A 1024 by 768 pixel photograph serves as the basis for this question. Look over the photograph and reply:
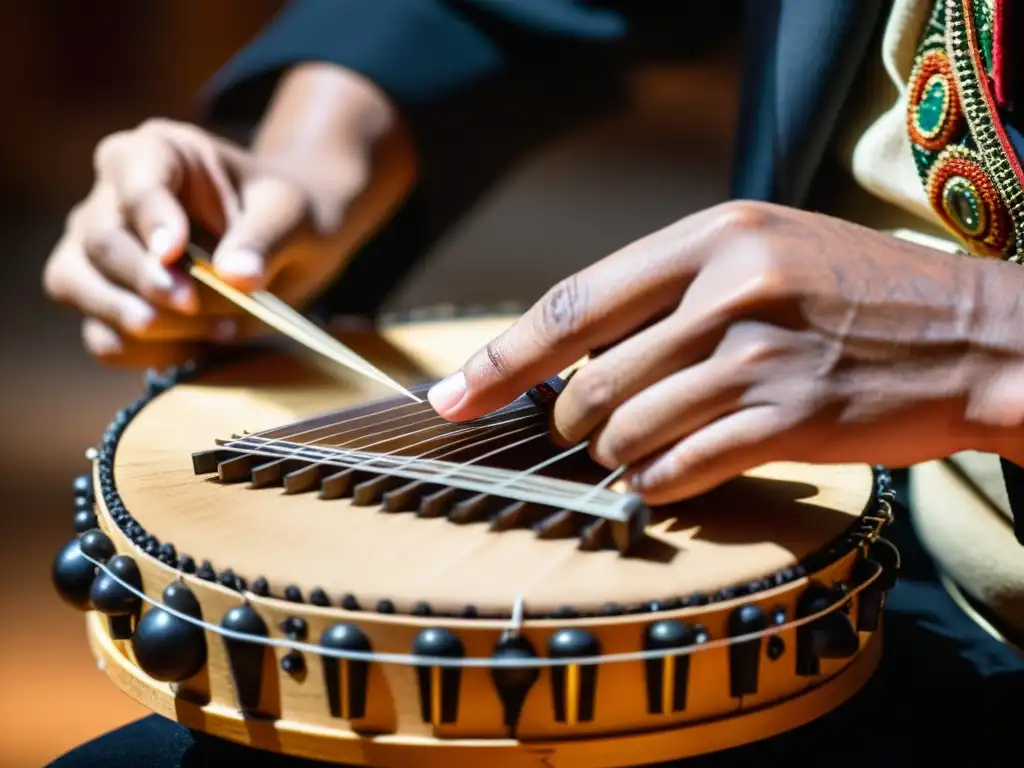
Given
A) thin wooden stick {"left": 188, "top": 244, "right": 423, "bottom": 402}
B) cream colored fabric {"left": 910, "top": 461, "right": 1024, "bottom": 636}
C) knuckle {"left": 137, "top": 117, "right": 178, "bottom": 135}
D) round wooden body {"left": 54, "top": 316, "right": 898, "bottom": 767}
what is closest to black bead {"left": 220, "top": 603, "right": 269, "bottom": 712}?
round wooden body {"left": 54, "top": 316, "right": 898, "bottom": 767}

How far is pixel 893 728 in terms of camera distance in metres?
0.66

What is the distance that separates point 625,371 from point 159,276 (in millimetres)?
537

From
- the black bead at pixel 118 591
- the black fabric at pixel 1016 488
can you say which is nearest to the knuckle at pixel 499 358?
the black bead at pixel 118 591

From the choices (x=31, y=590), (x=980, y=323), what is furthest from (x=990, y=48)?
(x=31, y=590)

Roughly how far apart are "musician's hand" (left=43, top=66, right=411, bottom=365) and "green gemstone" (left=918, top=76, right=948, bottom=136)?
58cm

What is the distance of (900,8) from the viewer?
2.66 ft

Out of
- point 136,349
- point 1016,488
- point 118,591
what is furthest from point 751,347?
point 136,349

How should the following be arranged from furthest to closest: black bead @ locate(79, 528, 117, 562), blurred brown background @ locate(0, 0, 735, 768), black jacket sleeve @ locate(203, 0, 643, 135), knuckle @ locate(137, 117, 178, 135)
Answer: blurred brown background @ locate(0, 0, 735, 768), black jacket sleeve @ locate(203, 0, 643, 135), knuckle @ locate(137, 117, 178, 135), black bead @ locate(79, 528, 117, 562)

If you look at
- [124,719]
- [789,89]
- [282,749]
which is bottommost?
[124,719]

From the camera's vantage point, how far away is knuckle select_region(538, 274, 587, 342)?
22.1 inches

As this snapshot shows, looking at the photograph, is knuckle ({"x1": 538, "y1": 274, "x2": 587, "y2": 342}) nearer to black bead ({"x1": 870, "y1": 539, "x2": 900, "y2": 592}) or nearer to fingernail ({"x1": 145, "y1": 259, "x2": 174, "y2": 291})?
black bead ({"x1": 870, "y1": 539, "x2": 900, "y2": 592})

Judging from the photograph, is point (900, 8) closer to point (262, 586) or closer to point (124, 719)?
point (262, 586)

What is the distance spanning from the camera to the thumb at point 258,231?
0.89 meters

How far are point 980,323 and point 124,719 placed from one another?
4.09 feet
